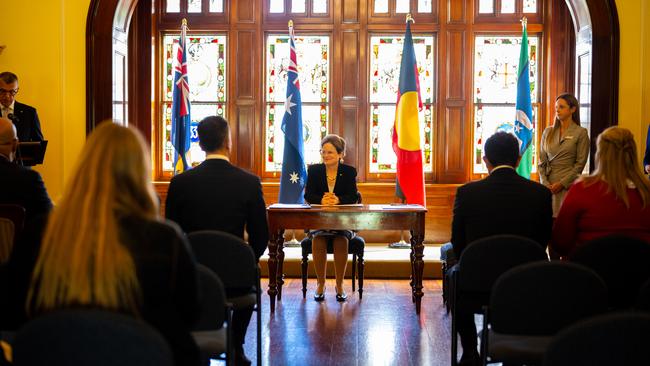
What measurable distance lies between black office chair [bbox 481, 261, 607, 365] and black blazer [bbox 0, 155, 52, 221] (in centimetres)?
222

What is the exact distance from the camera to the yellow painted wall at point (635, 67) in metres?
7.33

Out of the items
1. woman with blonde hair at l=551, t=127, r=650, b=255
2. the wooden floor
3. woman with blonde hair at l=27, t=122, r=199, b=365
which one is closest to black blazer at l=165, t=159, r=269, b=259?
the wooden floor

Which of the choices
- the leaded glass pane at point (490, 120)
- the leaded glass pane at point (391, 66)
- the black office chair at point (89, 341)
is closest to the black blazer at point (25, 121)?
the leaded glass pane at point (391, 66)

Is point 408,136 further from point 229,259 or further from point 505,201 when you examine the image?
point 229,259

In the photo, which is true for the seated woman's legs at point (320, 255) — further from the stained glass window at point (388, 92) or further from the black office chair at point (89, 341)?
the black office chair at point (89, 341)

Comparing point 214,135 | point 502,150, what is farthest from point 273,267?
point 502,150

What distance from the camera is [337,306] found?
20.4 feet

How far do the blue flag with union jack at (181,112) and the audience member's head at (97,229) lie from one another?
6.48m

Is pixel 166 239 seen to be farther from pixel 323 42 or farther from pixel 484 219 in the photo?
pixel 323 42

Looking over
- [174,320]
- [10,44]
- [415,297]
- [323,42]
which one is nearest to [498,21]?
[323,42]

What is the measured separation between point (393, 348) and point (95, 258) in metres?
3.20

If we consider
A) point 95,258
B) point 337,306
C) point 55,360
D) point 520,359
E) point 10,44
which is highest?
point 10,44

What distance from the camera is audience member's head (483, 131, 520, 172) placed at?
159 inches

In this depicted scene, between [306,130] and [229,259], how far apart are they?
5.93 metres
